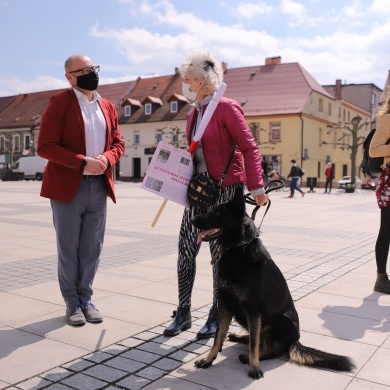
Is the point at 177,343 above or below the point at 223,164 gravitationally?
below

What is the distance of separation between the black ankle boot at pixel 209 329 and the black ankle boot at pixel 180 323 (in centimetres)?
16

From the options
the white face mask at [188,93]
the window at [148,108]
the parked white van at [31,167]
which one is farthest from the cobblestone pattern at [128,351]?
the window at [148,108]

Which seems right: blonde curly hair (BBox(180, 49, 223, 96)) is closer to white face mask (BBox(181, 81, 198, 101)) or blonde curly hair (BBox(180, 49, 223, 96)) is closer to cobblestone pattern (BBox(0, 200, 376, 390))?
white face mask (BBox(181, 81, 198, 101))

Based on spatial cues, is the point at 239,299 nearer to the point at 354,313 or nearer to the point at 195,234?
the point at 195,234

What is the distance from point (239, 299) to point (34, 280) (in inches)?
125

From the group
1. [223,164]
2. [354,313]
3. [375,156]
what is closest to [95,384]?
[223,164]

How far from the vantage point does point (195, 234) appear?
13.2 ft

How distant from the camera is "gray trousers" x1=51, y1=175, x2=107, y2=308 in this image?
4.25 m

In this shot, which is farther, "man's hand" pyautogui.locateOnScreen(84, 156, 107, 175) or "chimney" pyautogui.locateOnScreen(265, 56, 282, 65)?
"chimney" pyautogui.locateOnScreen(265, 56, 282, 65)

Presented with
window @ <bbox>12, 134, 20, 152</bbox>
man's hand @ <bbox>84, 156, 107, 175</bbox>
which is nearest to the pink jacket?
man's hand @ <bbox>84, 156, 107, 175</bbox>

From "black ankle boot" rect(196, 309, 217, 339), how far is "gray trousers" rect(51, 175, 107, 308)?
1120mm

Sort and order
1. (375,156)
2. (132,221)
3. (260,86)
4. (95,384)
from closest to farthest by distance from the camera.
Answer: (95,384) < (375,156) < (132,221) < (260,86)

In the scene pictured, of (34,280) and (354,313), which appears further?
(34,280)

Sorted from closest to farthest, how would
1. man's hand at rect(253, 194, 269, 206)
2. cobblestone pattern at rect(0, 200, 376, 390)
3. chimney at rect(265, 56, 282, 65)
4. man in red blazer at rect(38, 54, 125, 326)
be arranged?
cobblestone pattern at rect(0, 200, 376, 390) → man's hand at rect(253, 194, 269, 206) → man in red blazer at rect(38, 54, 125, 326) → chimney at rect(265, 56, 282, 65)
